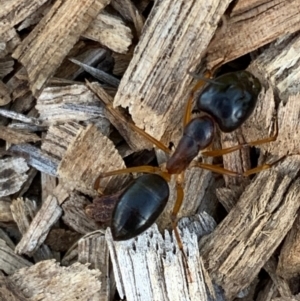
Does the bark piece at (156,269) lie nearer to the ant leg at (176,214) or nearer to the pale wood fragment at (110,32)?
the ant leg at (176,214)

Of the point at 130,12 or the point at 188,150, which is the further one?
the point at 188,150

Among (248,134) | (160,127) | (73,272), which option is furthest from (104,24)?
(73,272)

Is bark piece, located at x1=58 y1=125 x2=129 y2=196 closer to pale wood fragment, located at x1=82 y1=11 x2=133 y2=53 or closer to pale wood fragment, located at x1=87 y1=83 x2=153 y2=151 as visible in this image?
pale wood fragment, located at x1=87 y1=83 x2=153 y2=151

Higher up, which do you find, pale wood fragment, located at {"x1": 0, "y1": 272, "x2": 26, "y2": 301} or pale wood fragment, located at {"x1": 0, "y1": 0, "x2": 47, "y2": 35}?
pale wood fragment, located at {"x1": 0, "y1": 0, "x2": 47, "y2": 35}

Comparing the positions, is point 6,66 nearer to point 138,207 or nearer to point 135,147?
point 135,147

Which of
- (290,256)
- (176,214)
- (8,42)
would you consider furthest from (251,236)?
(8,42)

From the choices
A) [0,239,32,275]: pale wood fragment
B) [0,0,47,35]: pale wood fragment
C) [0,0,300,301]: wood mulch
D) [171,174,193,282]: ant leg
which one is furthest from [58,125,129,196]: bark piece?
[0,0,47,35]: pale wood fragment
